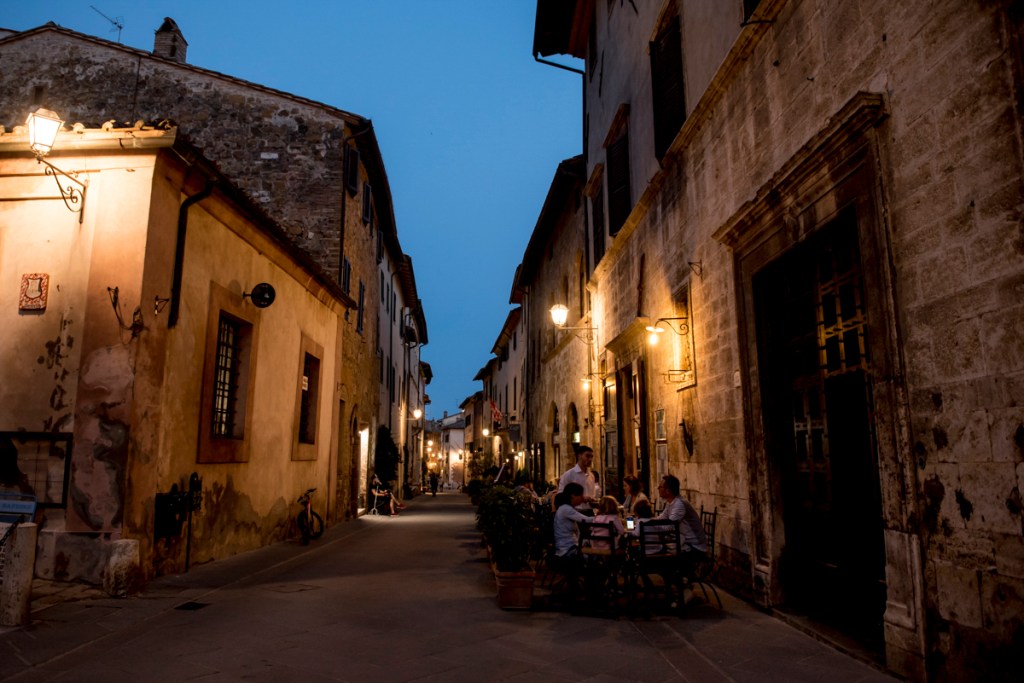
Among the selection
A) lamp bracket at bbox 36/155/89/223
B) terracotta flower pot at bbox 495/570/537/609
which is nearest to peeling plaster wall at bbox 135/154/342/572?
lamp bracket at bbox 36/155/89/223

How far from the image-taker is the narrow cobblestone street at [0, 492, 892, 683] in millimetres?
4625

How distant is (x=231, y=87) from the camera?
55.7 ft

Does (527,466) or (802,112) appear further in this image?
(527,466)

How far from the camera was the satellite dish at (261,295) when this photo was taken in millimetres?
10570

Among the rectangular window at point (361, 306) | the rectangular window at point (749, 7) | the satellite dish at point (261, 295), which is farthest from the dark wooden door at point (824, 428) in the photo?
the rectangular window at point (361, 306)

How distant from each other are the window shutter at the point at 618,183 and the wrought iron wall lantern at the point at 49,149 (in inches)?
327

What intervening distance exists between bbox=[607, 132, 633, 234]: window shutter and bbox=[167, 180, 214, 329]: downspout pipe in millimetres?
7019

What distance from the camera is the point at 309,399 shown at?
596 inches

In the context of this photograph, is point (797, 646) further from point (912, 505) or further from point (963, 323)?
point (963, 323)

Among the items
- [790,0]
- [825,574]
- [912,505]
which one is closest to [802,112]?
[790,0]

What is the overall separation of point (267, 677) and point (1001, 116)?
17.5ft

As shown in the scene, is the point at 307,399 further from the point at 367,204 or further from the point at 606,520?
the point at 606,520

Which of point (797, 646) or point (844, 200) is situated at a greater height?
point (844, 200)

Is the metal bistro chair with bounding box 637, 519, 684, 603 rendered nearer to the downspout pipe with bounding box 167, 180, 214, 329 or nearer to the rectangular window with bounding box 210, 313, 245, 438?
the downspout pipe with bounding box 167, 180, 214, 329
